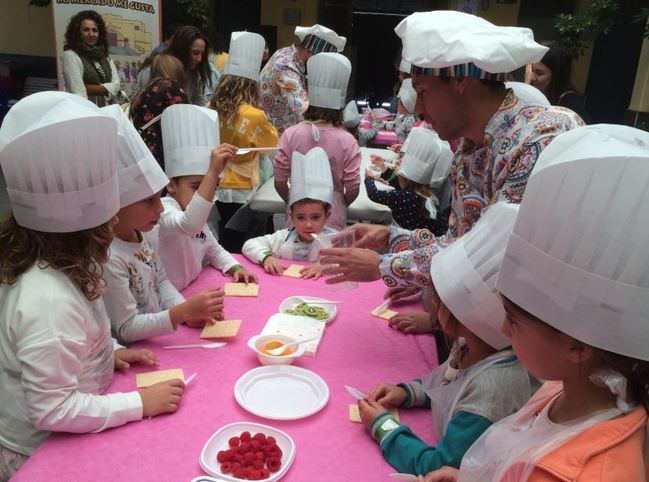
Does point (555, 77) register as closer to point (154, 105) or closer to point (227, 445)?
point (154, 105)

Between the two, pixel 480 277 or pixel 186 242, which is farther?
pixel 186 242

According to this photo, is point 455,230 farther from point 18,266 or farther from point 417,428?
point 18,266

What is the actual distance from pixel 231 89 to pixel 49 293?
266 cm

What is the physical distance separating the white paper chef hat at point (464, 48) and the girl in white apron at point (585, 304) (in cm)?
72

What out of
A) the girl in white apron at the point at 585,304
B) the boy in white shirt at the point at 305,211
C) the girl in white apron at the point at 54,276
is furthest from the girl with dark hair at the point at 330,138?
the girl in white apron at the point at 585,304

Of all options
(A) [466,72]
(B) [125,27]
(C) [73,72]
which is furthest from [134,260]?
(B) [125,27]

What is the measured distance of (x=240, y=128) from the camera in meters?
3.37

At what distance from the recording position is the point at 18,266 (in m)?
1.21

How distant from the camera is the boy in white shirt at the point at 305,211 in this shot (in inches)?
101

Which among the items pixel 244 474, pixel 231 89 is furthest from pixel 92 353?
pixel 231 89

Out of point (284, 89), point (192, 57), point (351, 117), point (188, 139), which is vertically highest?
point (192, 57)

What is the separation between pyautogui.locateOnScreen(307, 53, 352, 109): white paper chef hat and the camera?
3.42 meters

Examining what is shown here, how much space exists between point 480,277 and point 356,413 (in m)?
0.50

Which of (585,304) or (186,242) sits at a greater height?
(585,304)
